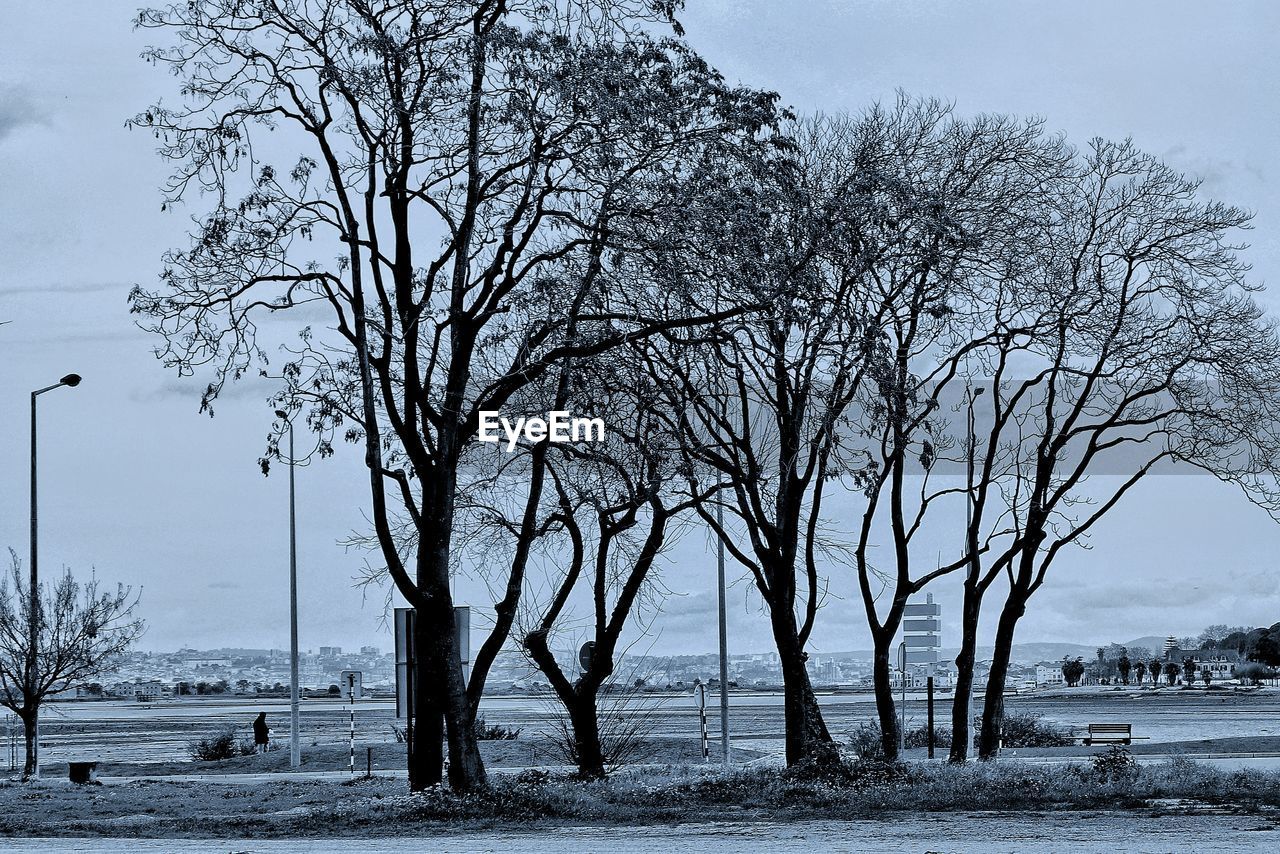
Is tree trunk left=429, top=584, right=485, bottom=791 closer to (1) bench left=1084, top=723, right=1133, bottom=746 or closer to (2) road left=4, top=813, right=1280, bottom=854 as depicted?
(2) road left=4, top=813, right=1280, bottom=854

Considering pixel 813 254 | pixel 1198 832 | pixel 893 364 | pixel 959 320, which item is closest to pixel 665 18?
pixel 813 254

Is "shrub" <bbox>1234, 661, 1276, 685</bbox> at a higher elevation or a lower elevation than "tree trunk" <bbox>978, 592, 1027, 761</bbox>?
lower

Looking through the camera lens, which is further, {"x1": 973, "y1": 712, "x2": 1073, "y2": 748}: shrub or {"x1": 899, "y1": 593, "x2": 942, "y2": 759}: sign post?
{"x1": 973, "y1": 712, "x2": 1073, "y2": 748}: shrub

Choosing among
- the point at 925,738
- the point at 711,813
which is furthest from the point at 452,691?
the point at 925,738

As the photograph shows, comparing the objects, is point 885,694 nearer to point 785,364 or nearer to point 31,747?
point 785,364

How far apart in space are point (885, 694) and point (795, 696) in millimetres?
3400

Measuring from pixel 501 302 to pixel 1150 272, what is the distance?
1464 centimetres

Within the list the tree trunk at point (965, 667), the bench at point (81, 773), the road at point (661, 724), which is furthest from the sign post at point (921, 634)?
the bench at point (81, 773)

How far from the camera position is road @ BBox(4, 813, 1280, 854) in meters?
16.4

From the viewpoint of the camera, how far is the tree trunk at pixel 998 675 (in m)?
33.0

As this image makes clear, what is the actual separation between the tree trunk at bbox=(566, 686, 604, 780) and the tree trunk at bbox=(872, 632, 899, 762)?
5.58 m

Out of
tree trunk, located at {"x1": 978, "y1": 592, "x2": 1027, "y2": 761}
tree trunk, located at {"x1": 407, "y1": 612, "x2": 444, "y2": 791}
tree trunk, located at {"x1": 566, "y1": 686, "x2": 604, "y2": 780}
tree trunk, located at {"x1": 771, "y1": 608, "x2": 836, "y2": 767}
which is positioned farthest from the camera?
tree trunk, located at {"x1": 978, "y1": 592, "x2": 1027, "y2": 761}

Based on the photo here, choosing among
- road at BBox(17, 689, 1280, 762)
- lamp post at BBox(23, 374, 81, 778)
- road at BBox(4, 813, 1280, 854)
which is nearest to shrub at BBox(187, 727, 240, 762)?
road at BBox(17, 689, 1280, 762)

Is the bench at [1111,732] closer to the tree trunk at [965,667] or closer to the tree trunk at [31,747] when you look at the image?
the tree trunk at [965,667]
